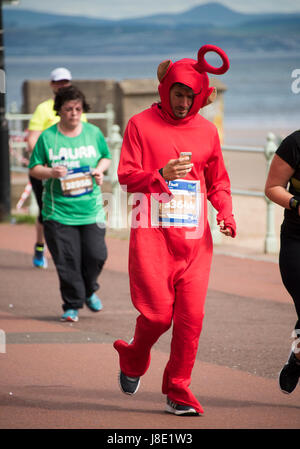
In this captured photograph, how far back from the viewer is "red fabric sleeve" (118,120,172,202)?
5.66 metres

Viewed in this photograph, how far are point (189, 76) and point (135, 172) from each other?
23.8 inches

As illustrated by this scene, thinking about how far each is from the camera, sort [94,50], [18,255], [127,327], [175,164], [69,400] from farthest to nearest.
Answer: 1. [94,50]
2. [18,255]
3. [127,327]
4. [69,400]
5. [175,164]

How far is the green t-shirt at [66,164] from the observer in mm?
8414

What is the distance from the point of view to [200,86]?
579 cm

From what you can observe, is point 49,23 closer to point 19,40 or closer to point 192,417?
point 19,40

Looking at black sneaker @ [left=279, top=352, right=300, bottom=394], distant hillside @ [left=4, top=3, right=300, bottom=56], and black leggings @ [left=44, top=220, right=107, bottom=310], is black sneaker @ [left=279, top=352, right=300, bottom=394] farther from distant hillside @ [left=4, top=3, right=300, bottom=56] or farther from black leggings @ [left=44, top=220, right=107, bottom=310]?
distant hillside @ [left=4, top=3, right=300, bottom=56]

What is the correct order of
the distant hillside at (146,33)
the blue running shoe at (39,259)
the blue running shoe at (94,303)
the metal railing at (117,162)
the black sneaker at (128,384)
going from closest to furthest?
the black sneaker at (128,384), the blue running shoe at (94,303), the blue running shoe at (39,259), the metal railing at (117,162), the distant hillside at (146,33)

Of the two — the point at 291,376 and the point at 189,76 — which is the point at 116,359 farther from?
the point at 189,76

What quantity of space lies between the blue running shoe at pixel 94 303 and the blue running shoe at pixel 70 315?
0.29 m

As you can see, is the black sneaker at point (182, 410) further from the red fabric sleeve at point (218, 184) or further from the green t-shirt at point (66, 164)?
the green t-shirt at point (66, 164)

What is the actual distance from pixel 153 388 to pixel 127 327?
1781mm

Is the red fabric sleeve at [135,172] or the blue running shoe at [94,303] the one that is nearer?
the red fabric sleeve at [135,172]

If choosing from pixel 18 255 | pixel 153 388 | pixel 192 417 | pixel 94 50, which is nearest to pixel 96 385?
pixel 153 388

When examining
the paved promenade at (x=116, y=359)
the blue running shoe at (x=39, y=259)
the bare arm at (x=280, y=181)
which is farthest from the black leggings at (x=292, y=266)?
the blue running shoe at (x=39, y=259)
